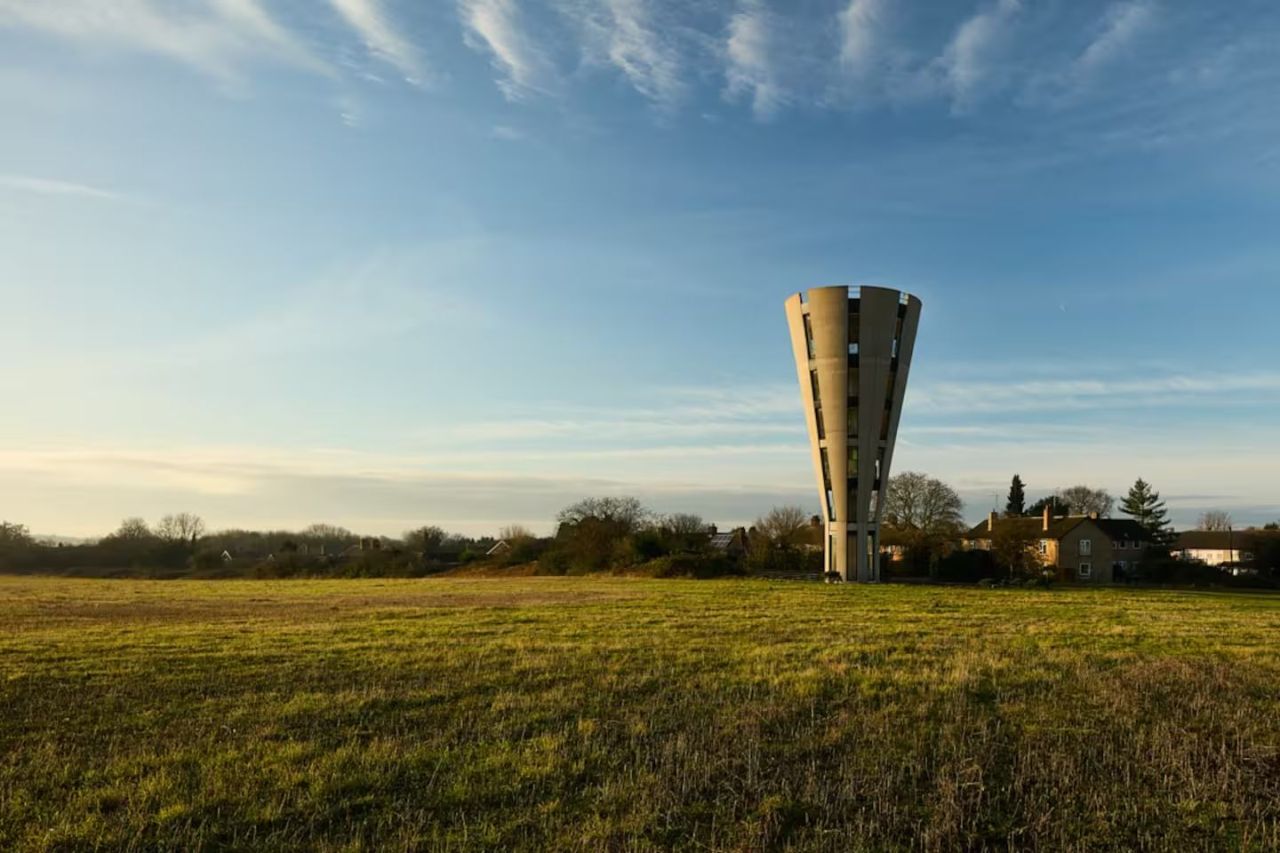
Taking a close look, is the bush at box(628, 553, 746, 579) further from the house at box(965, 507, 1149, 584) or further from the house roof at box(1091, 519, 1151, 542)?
the house roof at box(1091, 519, 1151, 542)

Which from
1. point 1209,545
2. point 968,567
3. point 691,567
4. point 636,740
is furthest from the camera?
point 1209,545

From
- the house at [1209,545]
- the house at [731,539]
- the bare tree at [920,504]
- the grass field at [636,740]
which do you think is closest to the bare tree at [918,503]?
the bare tree at [920,504]

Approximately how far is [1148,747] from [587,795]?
7.37 m

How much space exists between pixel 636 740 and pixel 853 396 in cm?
4427

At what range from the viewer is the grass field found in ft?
26.5

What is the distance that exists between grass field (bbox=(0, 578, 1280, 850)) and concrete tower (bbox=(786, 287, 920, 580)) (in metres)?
30.9

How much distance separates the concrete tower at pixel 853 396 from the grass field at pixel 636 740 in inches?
1216

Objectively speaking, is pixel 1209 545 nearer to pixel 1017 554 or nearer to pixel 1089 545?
pixel 1089 545

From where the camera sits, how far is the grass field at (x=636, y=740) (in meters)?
8.09

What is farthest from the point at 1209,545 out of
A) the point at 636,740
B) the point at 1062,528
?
the point at 636,740

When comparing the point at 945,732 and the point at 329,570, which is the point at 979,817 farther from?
the point at 329,570

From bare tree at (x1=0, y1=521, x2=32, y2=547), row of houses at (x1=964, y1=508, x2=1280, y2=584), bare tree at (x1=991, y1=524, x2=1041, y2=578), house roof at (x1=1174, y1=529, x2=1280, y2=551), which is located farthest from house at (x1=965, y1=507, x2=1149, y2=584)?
bare tree at (x1=0, y1=521, x2=32, y2=547)

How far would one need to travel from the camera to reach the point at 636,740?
10953 mm

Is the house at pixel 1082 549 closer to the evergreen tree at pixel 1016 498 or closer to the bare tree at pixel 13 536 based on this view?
the evergreen tree at pixel 1016 498
